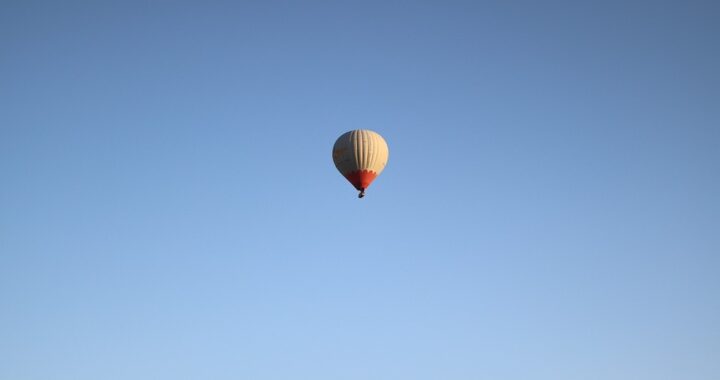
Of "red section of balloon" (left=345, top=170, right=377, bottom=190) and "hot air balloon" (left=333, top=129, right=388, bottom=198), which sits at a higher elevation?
"hot air balloon" (left=333, top=129, right=388, bottom=198)

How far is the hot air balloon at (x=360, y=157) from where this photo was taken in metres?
61.1

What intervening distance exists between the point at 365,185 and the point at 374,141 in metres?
3.81

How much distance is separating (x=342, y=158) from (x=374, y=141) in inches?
118

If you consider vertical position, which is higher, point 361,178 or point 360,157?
point 360,157

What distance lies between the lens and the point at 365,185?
61.4 meters

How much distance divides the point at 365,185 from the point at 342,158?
299cm

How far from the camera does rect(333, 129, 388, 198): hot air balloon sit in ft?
200

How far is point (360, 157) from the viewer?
61000 millimetres

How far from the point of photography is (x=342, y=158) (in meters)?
62.0

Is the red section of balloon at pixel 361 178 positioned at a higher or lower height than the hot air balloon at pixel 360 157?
lower
